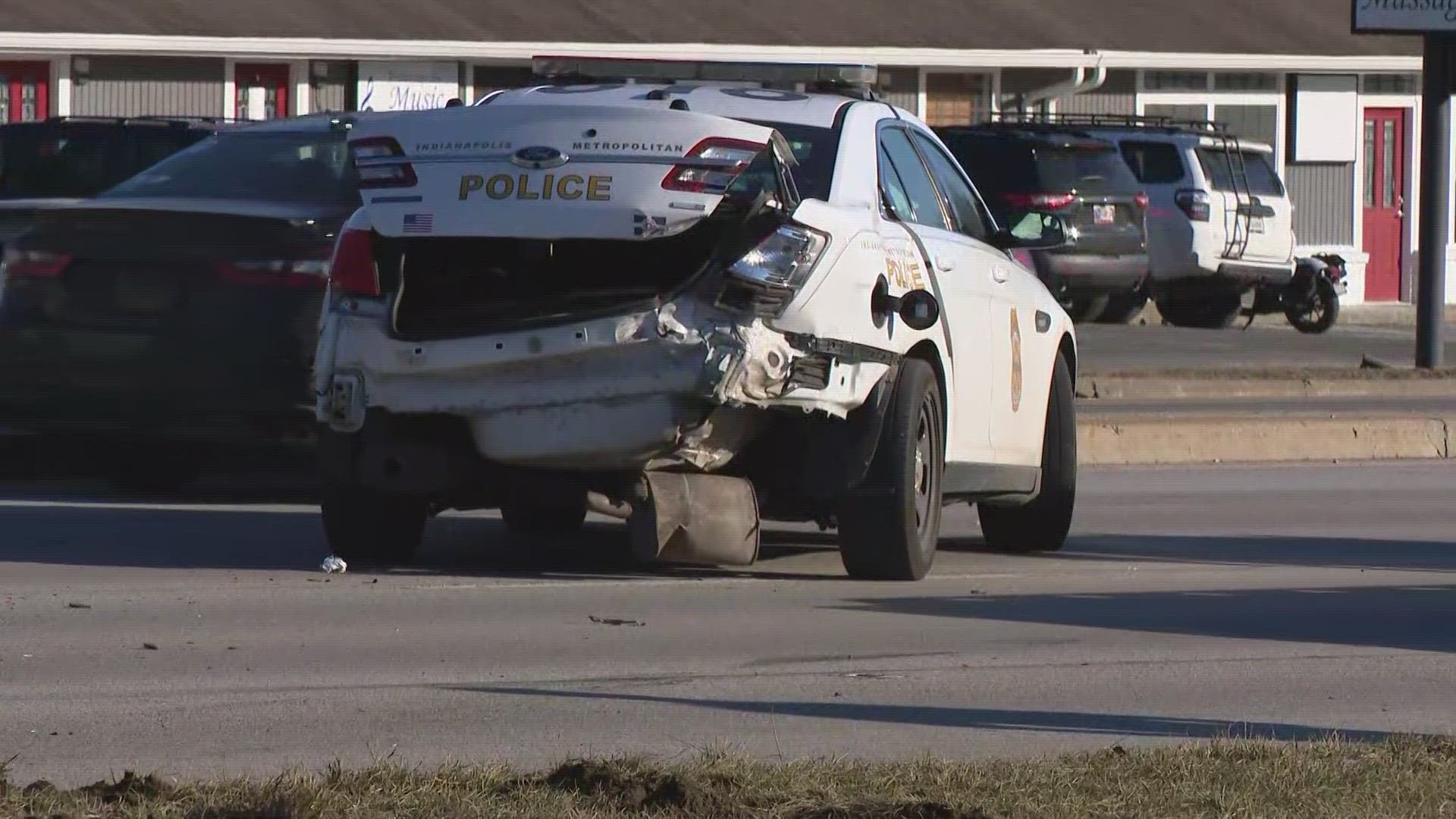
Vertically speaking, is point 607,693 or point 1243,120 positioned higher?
point 1243,120

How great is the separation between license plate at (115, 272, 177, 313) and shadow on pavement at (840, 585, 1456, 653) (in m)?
3.71

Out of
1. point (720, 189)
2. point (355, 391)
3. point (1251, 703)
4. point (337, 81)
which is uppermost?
point (337, 81)

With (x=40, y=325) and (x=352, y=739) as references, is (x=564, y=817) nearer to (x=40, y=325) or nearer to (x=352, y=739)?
(x=352, y=739)

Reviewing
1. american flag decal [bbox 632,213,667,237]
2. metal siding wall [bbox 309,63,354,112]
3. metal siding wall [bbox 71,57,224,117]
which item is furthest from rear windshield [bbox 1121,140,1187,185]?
american flag decal [bbox 632,213,667,237]

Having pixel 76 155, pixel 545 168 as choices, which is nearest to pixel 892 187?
pixel 545 168

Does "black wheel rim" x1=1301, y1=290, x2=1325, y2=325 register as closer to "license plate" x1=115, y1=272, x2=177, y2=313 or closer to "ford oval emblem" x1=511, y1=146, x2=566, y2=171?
"license plate" x1=115, y1=272, x2=177, y2=313

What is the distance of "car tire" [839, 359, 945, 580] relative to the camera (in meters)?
8.73

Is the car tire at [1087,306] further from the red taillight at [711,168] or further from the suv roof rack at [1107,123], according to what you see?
the red taillight at [711,168]

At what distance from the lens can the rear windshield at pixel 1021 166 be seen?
71.8ft

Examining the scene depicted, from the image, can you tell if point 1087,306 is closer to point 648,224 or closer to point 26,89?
point 26,89

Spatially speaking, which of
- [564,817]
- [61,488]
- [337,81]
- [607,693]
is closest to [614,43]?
[337,81]

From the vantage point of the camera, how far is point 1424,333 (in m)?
19.2

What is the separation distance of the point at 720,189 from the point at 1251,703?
8.13 feet

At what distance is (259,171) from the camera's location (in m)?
11.6
